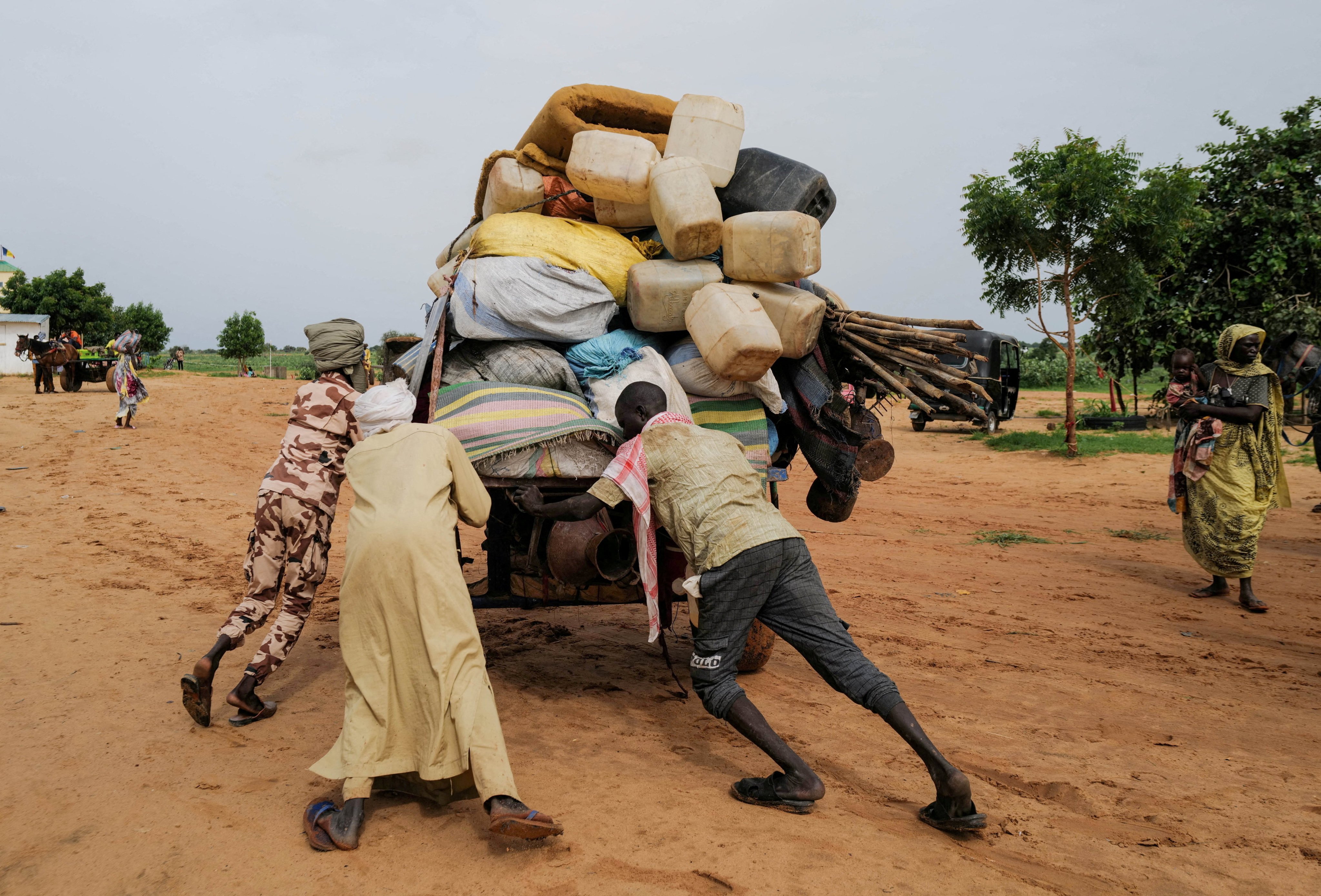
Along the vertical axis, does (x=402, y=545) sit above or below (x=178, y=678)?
above

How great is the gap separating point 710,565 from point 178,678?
120 inches

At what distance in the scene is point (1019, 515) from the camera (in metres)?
10.8

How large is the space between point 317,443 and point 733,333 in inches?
76.7

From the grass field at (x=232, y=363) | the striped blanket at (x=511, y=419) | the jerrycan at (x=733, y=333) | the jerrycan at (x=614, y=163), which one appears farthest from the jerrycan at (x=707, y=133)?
the grass field at (x=232, y=363)

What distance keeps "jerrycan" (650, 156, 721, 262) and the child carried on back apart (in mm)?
4611

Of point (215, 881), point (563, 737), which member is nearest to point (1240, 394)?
point (563, 737)

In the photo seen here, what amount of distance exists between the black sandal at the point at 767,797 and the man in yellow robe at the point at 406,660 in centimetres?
89

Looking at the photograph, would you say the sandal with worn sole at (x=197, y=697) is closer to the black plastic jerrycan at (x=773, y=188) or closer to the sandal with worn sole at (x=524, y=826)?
the sandal with worn sole at (x=524, y=826)

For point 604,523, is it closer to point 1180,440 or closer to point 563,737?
point 563,737

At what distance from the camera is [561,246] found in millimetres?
4070

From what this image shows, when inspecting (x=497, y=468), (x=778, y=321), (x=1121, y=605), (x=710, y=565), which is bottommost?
(x=1121, y=605)

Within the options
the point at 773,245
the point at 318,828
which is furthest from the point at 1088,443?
the point at 318,828

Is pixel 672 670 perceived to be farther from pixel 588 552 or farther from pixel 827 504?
pixel 827 504

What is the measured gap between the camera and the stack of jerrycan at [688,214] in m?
3.89
